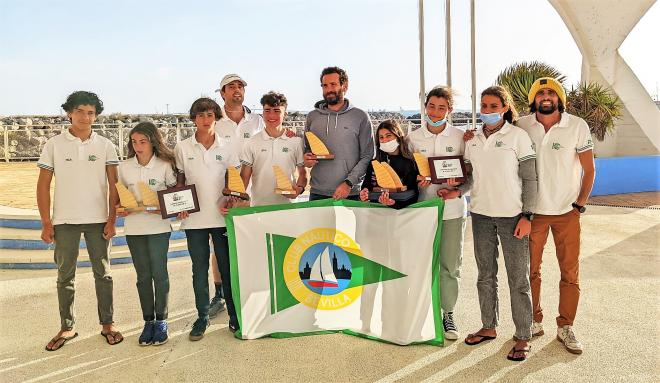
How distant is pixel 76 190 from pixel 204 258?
100 cm

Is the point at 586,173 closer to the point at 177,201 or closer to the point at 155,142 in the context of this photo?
the point at 177,201

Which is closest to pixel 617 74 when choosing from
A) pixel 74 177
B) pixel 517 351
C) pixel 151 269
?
pixel 517 351

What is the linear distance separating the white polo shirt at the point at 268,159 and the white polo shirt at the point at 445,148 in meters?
0.96

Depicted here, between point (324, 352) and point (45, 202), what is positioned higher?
point (45, 202)

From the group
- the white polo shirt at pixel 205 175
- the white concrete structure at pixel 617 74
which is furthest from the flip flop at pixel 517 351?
the white concrete structure at pixel 617 74

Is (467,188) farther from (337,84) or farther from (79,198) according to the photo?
(79,198)

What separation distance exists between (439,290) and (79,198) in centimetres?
258

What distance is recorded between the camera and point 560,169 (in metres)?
3.53

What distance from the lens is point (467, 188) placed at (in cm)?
373

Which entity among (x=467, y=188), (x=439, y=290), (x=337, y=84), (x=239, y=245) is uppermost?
(x=337, y=84)

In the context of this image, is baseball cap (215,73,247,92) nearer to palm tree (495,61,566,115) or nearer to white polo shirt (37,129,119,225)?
white polo shirt (37,129,119,225)

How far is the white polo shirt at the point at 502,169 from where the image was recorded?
347 centimetres

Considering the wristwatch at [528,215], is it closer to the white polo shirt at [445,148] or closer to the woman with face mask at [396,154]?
the white polo shirt at [445,148]

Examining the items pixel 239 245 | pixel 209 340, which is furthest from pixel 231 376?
pixel 239 245
